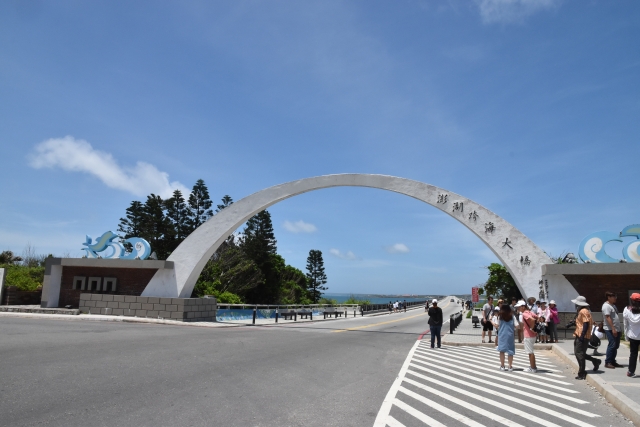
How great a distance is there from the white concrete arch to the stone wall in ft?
4.11

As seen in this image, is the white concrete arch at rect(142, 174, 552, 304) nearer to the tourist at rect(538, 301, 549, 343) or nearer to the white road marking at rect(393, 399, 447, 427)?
the tourist at rect(538, 301, 549, 343)

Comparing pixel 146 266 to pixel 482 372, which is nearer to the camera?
pixel 482 372

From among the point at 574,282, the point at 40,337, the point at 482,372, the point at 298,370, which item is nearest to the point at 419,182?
the point at 574,282

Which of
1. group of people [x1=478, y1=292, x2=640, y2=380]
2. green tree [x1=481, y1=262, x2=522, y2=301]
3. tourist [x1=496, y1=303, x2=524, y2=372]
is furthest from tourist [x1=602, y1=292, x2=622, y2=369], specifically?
green tree [x1=481, y1=262, x2=522, y2=301]

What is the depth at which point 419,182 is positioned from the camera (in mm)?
22562

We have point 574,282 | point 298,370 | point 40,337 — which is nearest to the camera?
point 298,370

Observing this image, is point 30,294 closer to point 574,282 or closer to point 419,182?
point 419,182

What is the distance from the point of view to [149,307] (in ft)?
72.1

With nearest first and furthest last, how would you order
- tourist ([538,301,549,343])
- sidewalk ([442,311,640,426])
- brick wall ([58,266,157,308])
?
1. sidewalk ([442,311,640,426])
2. tourist ([538,301,549,343])
3. brick wall ([58,266,157,308])

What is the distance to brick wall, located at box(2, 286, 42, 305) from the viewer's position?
24.8 m

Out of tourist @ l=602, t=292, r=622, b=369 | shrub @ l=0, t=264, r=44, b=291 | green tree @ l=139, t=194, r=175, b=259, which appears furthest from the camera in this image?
green tree @ l=139, t=194, r=175, b=259

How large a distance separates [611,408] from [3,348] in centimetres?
1127

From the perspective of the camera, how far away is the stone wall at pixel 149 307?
848 inches

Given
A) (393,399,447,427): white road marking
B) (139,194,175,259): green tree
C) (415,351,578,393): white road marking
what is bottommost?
(415,351,578,393): white road marking
